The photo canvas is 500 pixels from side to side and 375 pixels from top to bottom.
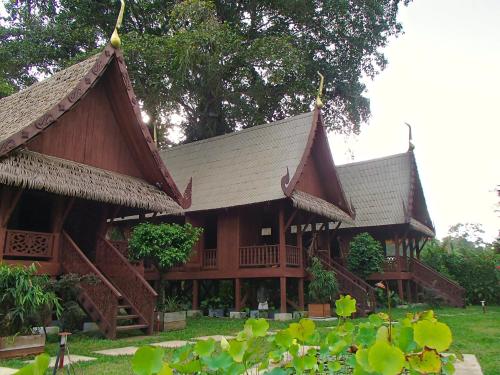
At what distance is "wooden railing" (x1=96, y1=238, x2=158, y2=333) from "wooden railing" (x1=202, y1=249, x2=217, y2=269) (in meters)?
4.97

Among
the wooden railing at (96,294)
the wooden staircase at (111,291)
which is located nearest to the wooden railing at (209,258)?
the wooden staircase at (111,291)

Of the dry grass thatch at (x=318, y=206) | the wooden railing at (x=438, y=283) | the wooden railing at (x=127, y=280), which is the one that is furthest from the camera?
the wooden railing at (x=438, y=283)

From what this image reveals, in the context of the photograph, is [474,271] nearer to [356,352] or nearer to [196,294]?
[196,294]

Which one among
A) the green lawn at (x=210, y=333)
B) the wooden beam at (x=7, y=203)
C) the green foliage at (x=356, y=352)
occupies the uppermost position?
the wooden beam at (x=7, y=203)

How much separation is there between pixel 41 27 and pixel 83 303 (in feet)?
52.8

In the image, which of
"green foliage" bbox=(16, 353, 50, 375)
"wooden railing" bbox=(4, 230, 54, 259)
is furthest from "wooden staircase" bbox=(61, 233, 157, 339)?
"green foliage" bbox=(16, 353, 50, 375)

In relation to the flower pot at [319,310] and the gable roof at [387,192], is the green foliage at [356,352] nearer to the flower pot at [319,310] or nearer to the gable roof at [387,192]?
the flower pot at [319,310]

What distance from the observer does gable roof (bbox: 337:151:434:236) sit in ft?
60.7

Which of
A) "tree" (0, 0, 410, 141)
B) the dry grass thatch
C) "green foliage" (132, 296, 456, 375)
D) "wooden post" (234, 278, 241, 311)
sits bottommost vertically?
"green foliage" (132, 296, 456, 375)

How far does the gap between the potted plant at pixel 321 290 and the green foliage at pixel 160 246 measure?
448 centimetres

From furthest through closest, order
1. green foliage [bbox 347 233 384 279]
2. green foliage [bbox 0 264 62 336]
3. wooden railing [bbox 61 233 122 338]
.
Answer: green foliage [bbox 347 233 384 279] < wooden railing [bbox 61 233 122 338] < green foliage [bbox 0 264 62 336]

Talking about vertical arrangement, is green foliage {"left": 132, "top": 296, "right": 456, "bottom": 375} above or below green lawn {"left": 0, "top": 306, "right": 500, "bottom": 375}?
above

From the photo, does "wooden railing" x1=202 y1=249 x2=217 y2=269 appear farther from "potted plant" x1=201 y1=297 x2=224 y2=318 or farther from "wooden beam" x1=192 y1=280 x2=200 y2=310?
"potted plant" x1=201 y1=297 x2=224 y2=318

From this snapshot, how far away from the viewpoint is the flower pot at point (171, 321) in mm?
10070
